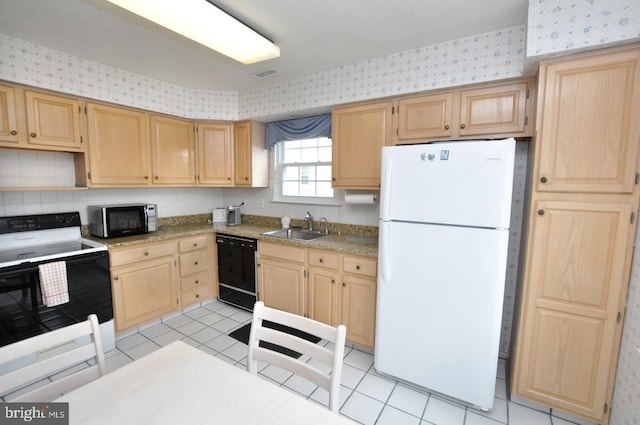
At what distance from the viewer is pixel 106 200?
3.00 m

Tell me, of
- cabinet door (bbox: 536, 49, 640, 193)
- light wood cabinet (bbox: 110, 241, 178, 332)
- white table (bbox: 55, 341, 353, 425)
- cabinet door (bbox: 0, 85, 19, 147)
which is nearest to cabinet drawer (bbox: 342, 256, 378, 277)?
cabinet door (bbox: 536, 49, 640, 193)

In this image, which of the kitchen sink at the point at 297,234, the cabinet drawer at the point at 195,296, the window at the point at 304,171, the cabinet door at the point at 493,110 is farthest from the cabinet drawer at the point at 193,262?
the cabinet door at the point at 493,110

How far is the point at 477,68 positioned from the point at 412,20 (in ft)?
1.87

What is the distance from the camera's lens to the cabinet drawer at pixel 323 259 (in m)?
2.51

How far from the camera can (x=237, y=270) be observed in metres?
3.19

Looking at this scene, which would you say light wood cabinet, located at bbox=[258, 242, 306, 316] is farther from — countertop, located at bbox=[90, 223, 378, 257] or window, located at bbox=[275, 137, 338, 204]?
window, located at bbox=[275, 137, 338, 204]

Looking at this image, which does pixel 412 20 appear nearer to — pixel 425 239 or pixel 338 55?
pixel 338 55

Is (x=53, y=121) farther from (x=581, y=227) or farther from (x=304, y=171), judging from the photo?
(x=581, y=227)

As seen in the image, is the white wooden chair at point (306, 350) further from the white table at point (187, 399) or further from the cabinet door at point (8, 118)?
the cabinet door at point (8, 118)

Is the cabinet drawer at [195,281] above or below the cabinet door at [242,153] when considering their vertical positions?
below

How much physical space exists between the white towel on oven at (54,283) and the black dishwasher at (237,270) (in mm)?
1386

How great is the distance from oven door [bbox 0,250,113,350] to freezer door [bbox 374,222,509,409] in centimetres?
222

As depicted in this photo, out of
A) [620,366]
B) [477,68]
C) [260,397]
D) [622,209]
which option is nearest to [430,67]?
[477,68]

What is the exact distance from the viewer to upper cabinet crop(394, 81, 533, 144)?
6.46 feet
